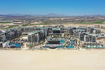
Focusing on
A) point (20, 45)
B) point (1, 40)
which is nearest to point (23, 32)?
point (1, 40)

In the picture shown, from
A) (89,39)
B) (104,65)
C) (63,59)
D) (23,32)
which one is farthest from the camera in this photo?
(23,32)

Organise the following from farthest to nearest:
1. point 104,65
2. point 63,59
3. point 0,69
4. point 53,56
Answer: point 53,56 → point 63,59 → point 104,65 → point 0,69

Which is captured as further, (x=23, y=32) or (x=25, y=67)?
(x=23, y=32)

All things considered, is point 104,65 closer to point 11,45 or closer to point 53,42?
point 53,42

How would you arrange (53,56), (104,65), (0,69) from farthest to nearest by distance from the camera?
(53,56)
(104,65)
(0,69)

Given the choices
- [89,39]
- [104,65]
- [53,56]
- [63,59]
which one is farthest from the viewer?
[89,39]

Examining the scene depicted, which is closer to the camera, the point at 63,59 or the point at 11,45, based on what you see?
the point at 63,59

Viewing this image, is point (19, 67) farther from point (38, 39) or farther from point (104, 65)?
point (38, 39)

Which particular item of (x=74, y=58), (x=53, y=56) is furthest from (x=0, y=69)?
(x=74, y=58)
